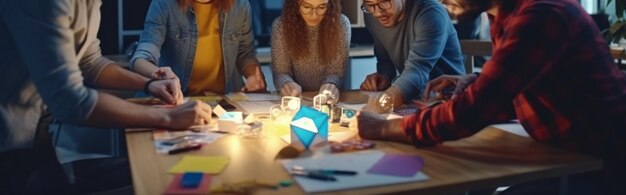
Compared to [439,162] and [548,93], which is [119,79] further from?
[548,93]

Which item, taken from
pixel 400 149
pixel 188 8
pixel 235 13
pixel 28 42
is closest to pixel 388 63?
pixel 235 13

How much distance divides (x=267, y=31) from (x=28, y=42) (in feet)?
9.15

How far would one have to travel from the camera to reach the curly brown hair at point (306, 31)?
2336 millimetres

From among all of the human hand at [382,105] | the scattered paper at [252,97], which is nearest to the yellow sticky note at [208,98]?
the scattered paper at [252,97]

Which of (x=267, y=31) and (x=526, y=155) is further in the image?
(x=267, y=31)

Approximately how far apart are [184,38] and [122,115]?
915 mm

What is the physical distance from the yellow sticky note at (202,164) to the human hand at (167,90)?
0.60m

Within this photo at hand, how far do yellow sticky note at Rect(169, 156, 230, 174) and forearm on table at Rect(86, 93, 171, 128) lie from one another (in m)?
0.28

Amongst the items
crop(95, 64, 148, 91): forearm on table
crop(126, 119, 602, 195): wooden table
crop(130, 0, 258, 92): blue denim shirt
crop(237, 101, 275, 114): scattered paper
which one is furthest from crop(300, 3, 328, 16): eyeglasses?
crop(126, 119, 602, 195): wooden table

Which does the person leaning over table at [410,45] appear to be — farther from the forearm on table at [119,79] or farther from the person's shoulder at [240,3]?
the forearm on table at [119,79]

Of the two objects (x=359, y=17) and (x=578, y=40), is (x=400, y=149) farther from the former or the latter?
(x=359, y=17)

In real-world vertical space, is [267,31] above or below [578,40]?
below

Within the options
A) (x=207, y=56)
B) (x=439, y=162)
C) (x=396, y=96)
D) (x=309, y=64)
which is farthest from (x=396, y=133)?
(x=207, y=56)

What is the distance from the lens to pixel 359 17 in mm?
4098
